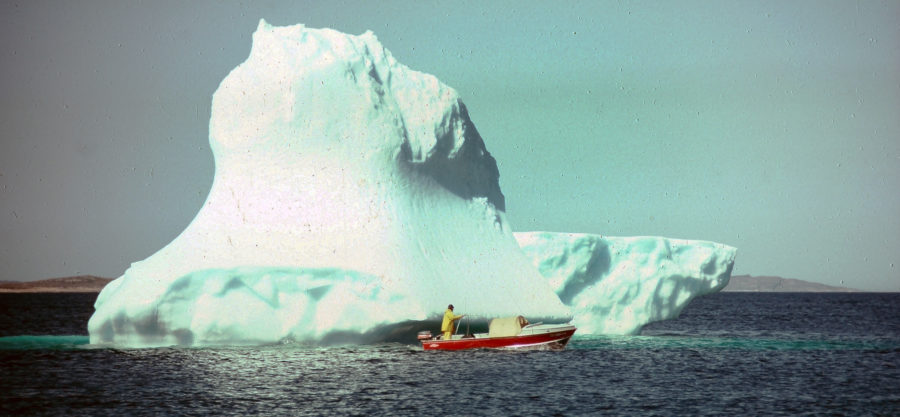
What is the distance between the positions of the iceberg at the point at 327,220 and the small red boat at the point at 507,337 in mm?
604

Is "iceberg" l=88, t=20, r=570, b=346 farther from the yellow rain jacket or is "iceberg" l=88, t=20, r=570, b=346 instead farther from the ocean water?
the ocean water

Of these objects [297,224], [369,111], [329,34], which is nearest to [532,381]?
[297,224]

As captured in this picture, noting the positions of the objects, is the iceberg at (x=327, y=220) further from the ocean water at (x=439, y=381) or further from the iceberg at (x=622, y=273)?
the iceberg at (x=622, y=273)

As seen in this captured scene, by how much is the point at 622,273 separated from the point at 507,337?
11.0 metres

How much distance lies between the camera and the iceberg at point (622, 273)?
42469 mm

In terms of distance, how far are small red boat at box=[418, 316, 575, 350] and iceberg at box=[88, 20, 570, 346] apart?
60 centimetres

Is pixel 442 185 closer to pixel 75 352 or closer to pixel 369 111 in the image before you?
pixel 369 111

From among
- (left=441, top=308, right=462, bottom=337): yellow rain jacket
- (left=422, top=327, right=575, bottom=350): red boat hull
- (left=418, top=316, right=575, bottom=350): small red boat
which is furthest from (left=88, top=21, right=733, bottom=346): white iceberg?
(left=422, top=327, right=575, bottom=350): red boat hull

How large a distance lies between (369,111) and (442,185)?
3593 mm

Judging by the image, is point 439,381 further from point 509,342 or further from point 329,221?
point 329,221

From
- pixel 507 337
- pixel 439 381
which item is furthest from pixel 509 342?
pixel 439 381

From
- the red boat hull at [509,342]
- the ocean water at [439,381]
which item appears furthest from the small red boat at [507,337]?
the ocean water at [439,381]

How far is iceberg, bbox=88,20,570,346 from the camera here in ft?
99.2

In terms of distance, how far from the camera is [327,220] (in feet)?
106
